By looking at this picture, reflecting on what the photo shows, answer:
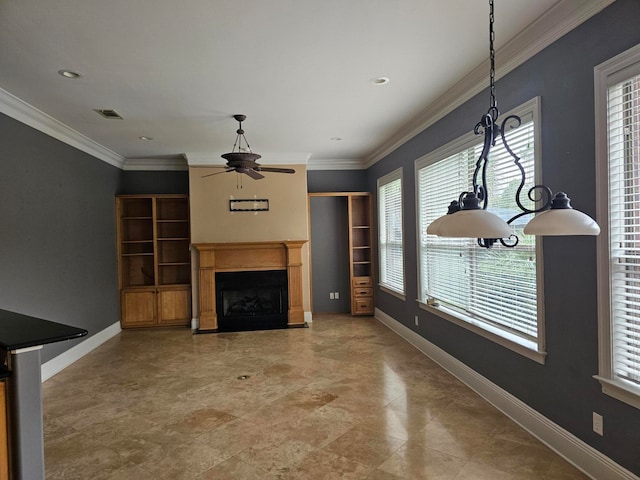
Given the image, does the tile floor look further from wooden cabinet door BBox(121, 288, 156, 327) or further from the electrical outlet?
wooden cabinet door BBox(121, 288, 156, 327)

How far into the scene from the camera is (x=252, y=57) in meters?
2.95

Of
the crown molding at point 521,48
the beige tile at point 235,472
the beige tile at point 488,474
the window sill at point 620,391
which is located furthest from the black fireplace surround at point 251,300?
the window sill at point 620,391

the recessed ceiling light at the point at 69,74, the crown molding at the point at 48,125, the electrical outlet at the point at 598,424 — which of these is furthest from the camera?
the crown molding at the point at 48,125

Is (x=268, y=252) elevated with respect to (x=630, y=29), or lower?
lower

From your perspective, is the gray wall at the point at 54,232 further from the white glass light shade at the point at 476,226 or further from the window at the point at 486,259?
the window at the point at 486,259

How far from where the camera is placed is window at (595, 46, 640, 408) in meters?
2.00

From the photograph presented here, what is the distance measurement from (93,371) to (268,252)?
2976 millimetres

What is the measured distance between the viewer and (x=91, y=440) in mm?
2855

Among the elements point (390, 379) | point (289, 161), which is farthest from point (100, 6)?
point (289, 161)

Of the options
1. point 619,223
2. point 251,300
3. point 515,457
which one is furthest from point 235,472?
point 251,300

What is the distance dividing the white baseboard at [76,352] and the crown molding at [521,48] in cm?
508

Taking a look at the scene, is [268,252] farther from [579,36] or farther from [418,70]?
[579,36]

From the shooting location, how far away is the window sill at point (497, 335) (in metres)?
2.73

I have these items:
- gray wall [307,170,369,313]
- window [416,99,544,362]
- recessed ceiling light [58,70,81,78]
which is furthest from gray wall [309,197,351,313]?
recessed ceiling light [58,70,81,78]
